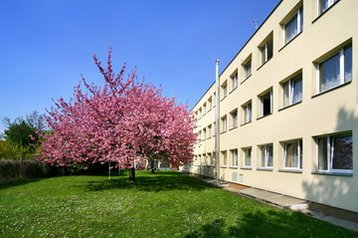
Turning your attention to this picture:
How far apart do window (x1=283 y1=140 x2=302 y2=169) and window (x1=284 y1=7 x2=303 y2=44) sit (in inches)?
186

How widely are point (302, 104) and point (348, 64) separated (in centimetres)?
288

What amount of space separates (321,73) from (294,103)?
1990 mm

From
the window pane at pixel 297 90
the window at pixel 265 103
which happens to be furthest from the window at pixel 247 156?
the window pane at pixel 297 90

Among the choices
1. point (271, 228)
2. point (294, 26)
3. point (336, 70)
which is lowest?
point (271, 228)

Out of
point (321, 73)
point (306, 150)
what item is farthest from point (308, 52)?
point (306, 150)

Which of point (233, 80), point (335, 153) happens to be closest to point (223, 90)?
point (233, 80)

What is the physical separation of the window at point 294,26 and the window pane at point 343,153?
5.78 meters

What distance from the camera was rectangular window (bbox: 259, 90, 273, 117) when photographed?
18200 mm

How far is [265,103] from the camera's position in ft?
62.6

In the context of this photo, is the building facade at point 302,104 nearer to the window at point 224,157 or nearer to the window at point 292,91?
the window at point 292,91

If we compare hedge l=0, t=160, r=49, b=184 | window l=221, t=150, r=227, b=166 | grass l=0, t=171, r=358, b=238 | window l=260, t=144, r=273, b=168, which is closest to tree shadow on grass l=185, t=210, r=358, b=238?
grass l=0, t=171, r=358, b=238

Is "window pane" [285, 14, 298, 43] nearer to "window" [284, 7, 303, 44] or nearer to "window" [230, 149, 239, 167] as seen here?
"window" [284, 7, 303, 44]

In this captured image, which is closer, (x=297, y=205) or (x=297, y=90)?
(x=297, y=205)

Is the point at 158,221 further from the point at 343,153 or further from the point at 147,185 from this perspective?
the point at 147,185
